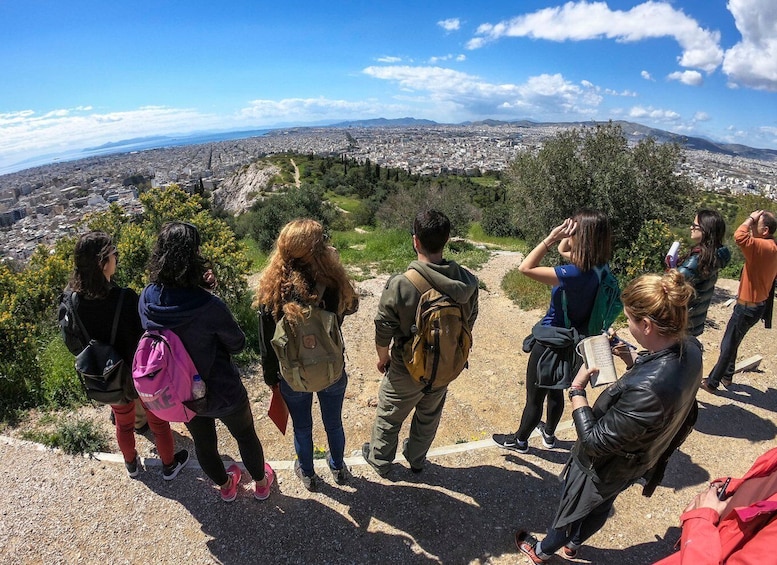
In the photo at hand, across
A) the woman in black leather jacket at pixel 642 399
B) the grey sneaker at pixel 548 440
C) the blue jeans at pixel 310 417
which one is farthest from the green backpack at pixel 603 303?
the blue jeans at pixel 310 417

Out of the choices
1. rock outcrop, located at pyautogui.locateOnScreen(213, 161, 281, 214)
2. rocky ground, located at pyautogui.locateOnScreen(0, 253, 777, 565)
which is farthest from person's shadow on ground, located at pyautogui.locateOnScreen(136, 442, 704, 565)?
rock outcrop, located at pyautogui.locateOnScreen(213, 161, 281, 214)

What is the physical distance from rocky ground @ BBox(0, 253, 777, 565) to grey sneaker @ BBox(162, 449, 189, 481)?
6cm

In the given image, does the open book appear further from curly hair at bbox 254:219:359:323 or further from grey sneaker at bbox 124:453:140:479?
grey sneaker at bbox 124:453:140:479

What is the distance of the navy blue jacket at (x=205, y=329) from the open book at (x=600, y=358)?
2.06 m

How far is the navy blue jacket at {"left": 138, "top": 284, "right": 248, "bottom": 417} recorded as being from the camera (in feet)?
7.93

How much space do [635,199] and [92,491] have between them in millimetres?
12601

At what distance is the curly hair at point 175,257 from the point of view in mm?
2342

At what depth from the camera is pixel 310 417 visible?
315cm

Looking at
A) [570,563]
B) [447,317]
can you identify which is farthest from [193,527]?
[570,563]

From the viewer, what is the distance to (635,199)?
11195 millimetres

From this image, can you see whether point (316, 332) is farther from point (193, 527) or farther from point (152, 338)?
point (193, 527)

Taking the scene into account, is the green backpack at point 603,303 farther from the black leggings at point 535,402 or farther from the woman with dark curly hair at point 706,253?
the woman with dark curly hair at point 706,253

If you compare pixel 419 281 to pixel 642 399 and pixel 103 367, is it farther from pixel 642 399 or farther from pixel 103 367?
pixel 103 367

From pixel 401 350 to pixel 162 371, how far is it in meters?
1.46
